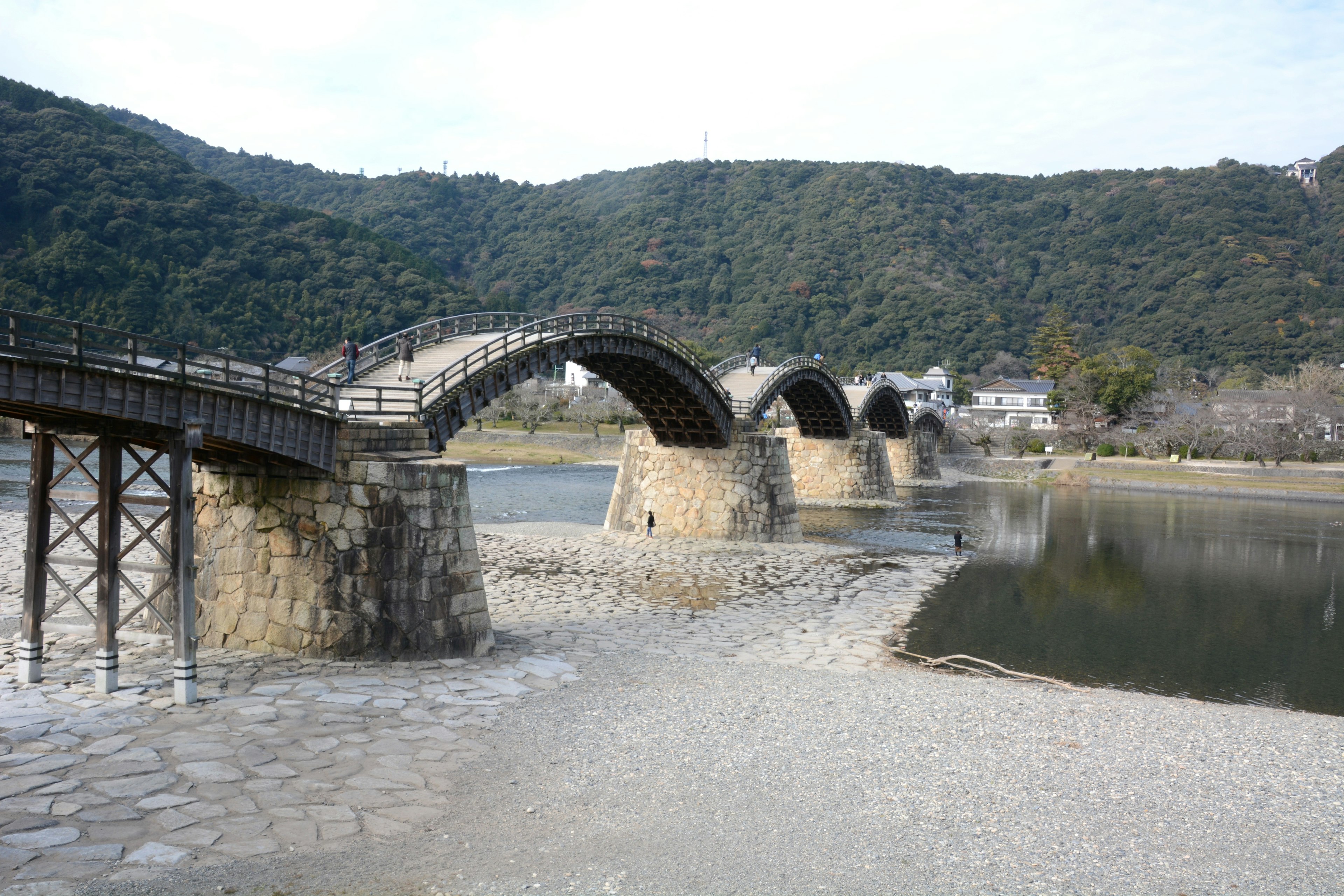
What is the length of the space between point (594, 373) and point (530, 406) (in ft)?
166

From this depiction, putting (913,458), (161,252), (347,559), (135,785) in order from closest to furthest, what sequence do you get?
(135,785) → (347,559) → (913,458) → (161,252)

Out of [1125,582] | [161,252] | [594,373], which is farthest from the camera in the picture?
→ [161,252]

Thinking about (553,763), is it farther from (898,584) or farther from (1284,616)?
(1284,616)

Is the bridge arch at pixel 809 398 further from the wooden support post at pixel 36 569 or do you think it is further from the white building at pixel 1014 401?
the white building at pixel 1014 401

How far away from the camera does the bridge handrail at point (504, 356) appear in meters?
13.3

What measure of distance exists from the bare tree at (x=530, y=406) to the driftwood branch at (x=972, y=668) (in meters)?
56.4

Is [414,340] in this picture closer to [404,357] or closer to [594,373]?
[404,357]

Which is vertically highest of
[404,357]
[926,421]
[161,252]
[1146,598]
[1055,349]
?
[161,252]

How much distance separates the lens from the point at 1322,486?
47406 millimetres

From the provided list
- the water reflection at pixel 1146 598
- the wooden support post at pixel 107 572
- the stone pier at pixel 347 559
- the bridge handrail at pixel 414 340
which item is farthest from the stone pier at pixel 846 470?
the wooden support post at pixel 107 572

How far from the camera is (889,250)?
115m

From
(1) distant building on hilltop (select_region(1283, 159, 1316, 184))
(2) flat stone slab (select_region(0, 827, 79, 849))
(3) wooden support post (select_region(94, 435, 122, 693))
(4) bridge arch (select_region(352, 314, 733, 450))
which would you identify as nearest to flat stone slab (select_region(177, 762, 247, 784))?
(2) flat stone slab (select_region(0, 827, 79, 849))

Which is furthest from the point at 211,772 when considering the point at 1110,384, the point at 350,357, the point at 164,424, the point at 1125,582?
the point at 1110,384

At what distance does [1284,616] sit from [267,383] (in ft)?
71.1
